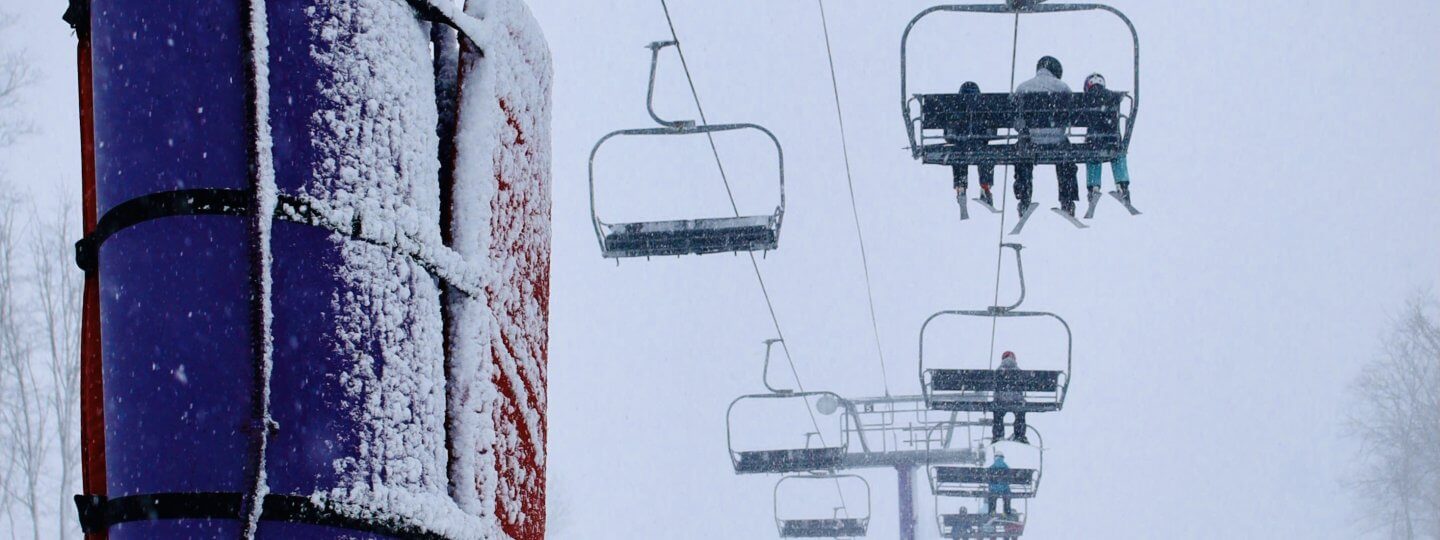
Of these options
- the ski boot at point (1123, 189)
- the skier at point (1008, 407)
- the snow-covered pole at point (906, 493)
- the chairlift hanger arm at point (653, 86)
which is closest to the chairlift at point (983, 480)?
the skier at point (1008, 407)

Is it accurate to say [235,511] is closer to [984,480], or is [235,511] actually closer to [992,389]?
[992,389]

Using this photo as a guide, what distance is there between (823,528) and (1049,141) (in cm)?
A: 1176

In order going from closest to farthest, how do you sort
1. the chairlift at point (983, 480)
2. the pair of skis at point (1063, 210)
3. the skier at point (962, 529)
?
the pair of skis at point (1063, 210) → the chairlift at point (983, 480) → the skier at point (962, 529)

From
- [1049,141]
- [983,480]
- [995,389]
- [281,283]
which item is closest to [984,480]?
[983,480]

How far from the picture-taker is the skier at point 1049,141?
7125mm

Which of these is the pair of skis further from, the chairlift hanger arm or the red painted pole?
the red painted pole

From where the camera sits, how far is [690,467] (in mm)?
129375

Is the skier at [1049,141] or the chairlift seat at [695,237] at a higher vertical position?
the skier at [1049,141]

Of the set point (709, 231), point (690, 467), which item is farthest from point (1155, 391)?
point (709, 231)

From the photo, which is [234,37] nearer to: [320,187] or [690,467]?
[320,187]

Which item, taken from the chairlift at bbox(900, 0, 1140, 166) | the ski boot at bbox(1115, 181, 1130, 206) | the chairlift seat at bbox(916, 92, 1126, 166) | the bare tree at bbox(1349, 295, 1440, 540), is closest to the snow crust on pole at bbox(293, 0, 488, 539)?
the chairlift at bbox(900, 0, 1140, 166)

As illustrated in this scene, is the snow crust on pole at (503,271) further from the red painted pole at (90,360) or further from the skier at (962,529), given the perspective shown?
the skier at (962,529)

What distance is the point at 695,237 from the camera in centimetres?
794

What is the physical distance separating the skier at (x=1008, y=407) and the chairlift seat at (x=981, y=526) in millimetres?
3788
